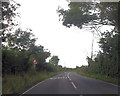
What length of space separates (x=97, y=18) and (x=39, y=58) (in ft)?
88.3

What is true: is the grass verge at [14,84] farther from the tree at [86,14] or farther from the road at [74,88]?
the tree at [86,14]

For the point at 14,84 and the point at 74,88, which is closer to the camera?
the point at 74,88

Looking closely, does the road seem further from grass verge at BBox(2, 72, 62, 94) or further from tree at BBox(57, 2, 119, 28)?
tree at BBox(57, 2, 119, 28)

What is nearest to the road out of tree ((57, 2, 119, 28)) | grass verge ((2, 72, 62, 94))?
grass verge ((2, 72, 62, 94))

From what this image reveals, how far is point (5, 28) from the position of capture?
17391mm

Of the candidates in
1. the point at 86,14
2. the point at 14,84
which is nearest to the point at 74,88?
the point at 14,84

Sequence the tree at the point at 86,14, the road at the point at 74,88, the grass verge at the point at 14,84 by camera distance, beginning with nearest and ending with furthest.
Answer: the road at the point at 74,88, the grass verge at the point at 14,84, the tree at the point at 86,14

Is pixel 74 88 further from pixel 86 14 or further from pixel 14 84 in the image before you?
pixel 86 14

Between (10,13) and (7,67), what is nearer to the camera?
(10,13)

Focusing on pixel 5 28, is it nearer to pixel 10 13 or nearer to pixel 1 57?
pixel 10 13

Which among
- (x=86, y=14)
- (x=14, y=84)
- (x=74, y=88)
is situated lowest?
(x=74, y=88)

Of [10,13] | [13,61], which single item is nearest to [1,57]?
[13,61]

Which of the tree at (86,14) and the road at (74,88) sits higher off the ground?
the tree at (86,14)

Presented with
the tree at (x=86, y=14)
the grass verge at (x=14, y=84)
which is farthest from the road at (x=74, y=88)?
the tree at (x=86, y=14)
